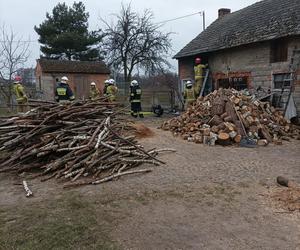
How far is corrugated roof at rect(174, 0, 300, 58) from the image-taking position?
15812 millimetres

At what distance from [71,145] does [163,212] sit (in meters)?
3.64

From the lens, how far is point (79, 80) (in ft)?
116

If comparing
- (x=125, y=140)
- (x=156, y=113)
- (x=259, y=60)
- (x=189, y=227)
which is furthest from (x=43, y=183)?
(x=156, y=113)

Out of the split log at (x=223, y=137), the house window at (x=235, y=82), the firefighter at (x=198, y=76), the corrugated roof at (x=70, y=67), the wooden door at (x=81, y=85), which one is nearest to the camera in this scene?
the split log at (x=223, y=137)

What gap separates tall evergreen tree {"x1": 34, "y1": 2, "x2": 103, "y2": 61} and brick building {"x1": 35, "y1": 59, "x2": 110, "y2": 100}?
666 cm

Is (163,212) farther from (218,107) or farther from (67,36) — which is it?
(67,36)

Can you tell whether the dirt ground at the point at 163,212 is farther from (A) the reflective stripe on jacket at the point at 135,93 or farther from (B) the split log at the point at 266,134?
(A) the reflective stripe on jacket at the point at 135,93

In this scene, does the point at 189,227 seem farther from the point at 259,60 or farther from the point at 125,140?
the point at 259,60

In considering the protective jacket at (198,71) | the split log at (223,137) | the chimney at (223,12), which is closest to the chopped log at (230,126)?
the split log at (223,137)

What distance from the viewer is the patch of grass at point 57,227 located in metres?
4.61

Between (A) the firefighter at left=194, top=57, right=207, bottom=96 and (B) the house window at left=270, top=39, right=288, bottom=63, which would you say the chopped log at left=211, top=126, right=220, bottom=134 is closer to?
(B) the house window at left=270, top=39, right=288, bottom=63

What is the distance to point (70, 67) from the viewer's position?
34.9 metres

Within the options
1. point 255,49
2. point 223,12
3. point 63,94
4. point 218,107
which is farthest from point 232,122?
point 223,12

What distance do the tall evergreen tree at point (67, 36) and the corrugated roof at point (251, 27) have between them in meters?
20.8
